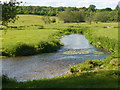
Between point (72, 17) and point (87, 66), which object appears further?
point (72, 17)

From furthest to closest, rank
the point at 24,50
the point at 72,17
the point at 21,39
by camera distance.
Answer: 1. the point at 72,17
2. the point at 21,39
3. the point at 24,50

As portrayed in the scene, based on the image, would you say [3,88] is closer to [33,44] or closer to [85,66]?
[85,66]

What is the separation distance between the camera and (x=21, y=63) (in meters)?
36.6

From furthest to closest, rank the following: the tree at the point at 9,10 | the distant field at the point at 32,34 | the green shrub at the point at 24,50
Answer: the distant field at the point at 32,34, the green shrub at the point at 24,50, the tree at the point at 9,10

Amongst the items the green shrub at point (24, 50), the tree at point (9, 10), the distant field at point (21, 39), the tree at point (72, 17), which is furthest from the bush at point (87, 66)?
the tree at point (72, 17)

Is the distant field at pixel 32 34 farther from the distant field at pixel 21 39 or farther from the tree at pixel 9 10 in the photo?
the tree at pixel 9 10

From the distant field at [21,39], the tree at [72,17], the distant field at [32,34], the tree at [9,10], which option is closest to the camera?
the tree at [9,10]

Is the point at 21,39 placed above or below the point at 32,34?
below

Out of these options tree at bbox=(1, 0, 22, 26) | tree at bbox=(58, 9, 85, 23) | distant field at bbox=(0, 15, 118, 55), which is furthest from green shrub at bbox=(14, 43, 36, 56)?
tree at bbox=(58, 9, 85, 23)

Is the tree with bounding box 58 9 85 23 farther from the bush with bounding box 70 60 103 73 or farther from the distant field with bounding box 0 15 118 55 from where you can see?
the bush with bounding box 70 60 103 73

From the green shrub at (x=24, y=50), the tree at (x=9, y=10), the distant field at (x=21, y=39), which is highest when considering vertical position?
the tree at (x=9, y=10)

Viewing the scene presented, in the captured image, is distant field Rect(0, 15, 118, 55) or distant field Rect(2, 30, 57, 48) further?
distant field Rect(0, 15, 118, 55)

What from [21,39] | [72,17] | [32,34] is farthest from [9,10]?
[72,17]

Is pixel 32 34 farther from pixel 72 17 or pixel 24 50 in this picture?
pixel 72 17
